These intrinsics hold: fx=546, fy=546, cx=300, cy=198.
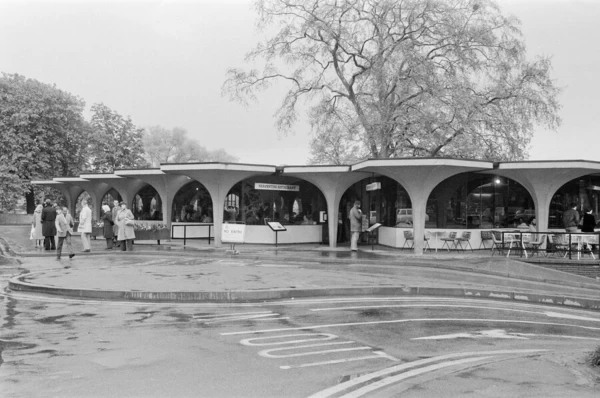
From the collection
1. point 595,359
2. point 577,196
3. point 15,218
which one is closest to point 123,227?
point 595,359

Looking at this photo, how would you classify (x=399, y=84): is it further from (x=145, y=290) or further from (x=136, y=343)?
(x=136, y=343)

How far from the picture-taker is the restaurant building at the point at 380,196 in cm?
2175

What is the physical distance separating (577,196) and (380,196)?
28.9ft

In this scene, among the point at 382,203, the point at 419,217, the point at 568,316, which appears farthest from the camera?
the point at 382,203

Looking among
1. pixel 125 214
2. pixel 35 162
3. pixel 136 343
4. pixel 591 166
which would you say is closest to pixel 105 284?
pixel 136 343

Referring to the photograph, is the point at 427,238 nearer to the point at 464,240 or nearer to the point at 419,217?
the point at 419,217

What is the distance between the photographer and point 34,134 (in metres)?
50.2

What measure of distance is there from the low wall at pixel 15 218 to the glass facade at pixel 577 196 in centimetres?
4840

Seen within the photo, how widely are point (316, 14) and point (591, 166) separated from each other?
18.2 metres

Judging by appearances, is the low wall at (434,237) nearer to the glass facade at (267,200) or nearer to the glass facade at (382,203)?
the glass facade at (382,203)

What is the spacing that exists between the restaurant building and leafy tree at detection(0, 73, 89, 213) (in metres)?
23.0

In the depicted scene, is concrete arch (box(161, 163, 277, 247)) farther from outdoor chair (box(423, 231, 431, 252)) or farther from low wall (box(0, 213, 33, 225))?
low wall (box(0, 213, 33, 225))

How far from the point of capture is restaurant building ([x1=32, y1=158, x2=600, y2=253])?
2175 cm

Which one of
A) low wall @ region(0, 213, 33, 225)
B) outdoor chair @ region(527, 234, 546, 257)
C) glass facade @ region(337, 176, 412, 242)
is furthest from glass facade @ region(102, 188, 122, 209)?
outdoor chair @ region(527, 234, 546, 257)
